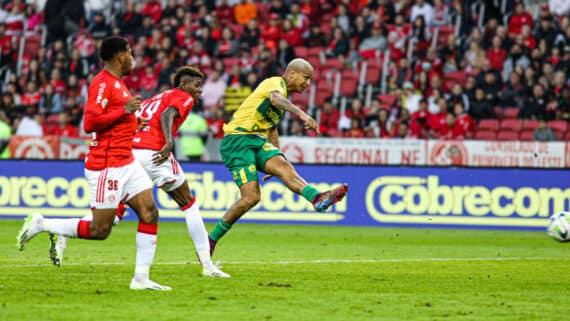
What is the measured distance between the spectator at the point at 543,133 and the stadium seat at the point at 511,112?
1.06 m

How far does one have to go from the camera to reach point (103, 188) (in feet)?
30.5

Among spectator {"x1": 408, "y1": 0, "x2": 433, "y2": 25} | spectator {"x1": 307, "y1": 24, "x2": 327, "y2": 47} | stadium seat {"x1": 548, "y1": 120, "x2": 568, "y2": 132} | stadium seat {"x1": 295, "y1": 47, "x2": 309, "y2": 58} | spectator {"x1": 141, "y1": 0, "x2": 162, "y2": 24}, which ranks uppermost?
spectator {"x1": 141, "y1": 0, "x2": 162, "y2": 24}

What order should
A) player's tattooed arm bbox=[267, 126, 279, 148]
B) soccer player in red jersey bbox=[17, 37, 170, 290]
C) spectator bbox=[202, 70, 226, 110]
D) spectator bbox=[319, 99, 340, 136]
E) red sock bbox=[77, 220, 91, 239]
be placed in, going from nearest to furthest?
soccer player in red jersey bbox=[17, 37, 170, 290]
red sock bbox=[77, 220, 91, 239]
player's tattooed arm bbox=[267, 126, 279, 148]
spectator bbox=[319, 99, 340, 136]
spectator bbox=[202, 70, 226, 110]

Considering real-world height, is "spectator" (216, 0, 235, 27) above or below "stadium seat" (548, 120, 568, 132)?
above

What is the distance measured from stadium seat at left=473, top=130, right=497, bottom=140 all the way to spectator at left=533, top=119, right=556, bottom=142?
81cm

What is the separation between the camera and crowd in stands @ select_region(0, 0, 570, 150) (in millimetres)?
22562

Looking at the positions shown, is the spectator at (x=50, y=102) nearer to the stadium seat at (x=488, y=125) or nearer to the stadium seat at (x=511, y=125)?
the stadium seat at (x=488, y=125)

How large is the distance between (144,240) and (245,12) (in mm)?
18537

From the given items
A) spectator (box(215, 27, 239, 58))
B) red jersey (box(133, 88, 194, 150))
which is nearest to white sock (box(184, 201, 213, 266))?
red jersey (box(133, 88, 194, 150))

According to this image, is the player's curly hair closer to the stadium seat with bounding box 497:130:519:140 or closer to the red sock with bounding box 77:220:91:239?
the red sock with bounding box 77:220:91:239

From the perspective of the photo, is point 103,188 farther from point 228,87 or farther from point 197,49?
point 197,49

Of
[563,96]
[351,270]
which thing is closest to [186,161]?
[563,96]

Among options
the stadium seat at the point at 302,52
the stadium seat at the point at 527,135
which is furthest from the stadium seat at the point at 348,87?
the stadium seat at the point at 527,135

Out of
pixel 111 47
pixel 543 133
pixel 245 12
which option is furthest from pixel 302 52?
pixel 111 47
